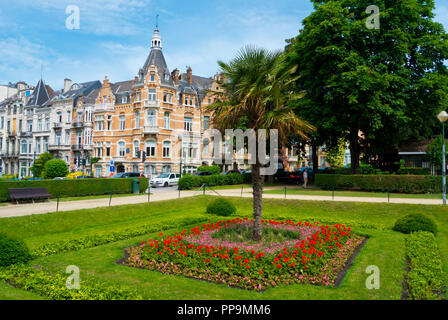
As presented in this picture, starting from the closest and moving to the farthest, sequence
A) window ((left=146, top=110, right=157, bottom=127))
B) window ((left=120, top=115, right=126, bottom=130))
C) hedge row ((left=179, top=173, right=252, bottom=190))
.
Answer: hedge row ((left=179, top=173, right=252, bottom=190)), window ((left=146, top=110, right=157, bottom=127)), window ((left=120, top=115, right=126, bottom=130))

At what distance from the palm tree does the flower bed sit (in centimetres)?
170

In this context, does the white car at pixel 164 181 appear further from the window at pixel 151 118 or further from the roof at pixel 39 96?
the roof at pixel 39 96

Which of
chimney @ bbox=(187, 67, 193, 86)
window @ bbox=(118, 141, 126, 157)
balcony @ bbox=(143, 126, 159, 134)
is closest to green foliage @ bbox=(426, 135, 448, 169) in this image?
balcony @ bbox=(143, 126, 159, 134)

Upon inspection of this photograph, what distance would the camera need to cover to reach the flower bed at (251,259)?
792 cm

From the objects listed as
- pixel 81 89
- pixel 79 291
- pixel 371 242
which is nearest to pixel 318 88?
pixel 371 242

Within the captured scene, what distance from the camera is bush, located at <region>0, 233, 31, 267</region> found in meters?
8.76

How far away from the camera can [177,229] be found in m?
14.1

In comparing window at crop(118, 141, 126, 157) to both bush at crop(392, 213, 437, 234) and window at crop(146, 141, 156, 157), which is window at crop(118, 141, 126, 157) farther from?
bush at crop(392, 213, 437, 234)

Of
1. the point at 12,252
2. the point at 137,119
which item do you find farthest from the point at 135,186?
the point at 137,119

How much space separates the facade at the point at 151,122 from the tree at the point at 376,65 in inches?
941

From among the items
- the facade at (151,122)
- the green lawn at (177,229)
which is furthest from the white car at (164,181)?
the green lawn at (177,229)

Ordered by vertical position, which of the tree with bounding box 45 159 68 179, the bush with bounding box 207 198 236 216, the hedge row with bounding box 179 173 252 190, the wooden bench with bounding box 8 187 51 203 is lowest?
the bush with bounding box 207 198 236 216
